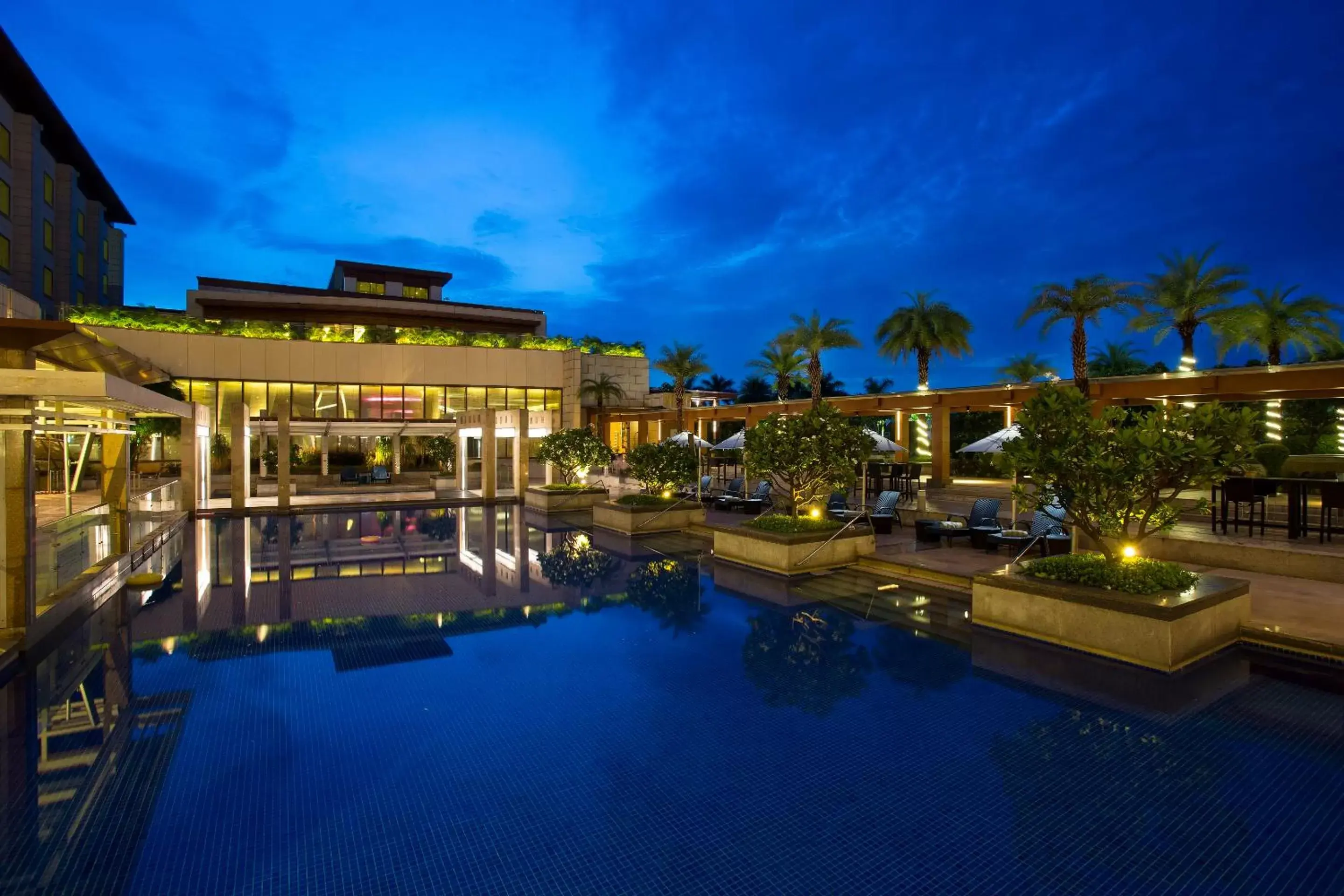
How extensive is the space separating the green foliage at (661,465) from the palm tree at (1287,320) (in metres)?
17.7

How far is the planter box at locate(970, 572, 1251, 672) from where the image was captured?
6.98 m

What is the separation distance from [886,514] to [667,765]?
11.2 m

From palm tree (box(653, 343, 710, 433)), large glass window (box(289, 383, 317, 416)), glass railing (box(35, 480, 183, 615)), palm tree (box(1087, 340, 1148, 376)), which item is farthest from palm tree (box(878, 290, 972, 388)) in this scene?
large glass window (box(289, 383, 317, 416))

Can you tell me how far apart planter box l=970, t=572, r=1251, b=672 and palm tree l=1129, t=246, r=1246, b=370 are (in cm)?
1632

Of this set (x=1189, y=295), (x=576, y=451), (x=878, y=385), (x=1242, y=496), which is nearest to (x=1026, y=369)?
(x=1189, y=295)

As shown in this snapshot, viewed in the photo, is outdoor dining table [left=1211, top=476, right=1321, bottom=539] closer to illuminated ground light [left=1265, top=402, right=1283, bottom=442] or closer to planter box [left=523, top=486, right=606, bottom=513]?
illuminated ground light [left=1265, top=402, right=1283, bottom=442]

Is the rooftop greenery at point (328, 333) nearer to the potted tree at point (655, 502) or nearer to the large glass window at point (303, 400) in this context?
the large glass window at point (303, 400)

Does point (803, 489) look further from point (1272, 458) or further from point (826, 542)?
point (1272, 458)

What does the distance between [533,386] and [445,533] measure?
815 inches

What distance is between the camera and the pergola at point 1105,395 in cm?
1445

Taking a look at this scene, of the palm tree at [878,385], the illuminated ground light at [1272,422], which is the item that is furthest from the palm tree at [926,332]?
the palm tree at [878,385]

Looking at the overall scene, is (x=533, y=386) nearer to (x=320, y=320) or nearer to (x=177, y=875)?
(x=320, y=320)

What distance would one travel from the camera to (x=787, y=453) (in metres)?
13.1

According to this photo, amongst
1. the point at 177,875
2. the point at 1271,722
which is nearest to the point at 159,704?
the point at 177,875
